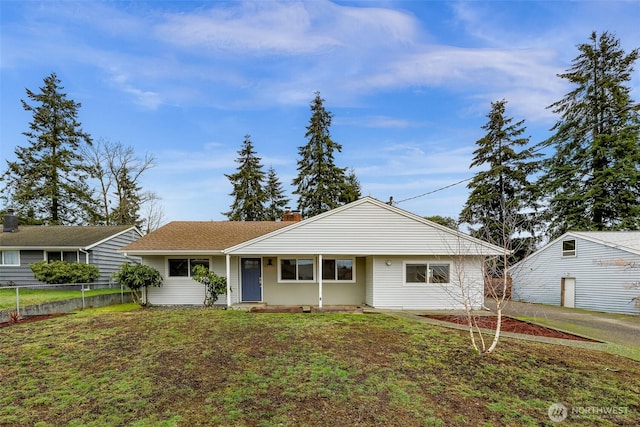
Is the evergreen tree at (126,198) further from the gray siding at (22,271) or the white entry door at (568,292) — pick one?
the white entry door at (568,292)

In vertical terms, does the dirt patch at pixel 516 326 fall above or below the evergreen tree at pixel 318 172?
below

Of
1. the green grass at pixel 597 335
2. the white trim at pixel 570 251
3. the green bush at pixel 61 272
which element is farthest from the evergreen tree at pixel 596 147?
the green bush at pixel 61 272

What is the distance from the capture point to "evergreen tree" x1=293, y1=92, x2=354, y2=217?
88.8 feet

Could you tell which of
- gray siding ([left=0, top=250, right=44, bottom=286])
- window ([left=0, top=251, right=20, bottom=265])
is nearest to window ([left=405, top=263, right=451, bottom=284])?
gray siding ([left=0, top=250, right=44, bottom=286])

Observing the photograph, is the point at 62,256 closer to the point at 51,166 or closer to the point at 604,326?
the point at 51,166

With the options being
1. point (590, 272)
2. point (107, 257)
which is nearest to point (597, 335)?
point (590, 272)

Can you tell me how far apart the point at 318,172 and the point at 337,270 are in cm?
1555

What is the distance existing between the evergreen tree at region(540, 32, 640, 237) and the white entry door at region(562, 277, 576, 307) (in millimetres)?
7191

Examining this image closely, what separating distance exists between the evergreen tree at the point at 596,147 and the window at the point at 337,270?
18.8 m

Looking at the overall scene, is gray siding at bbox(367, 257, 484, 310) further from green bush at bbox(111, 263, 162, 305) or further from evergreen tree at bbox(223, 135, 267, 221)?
evergreen tree at bbox(223, 135, 267, 221)

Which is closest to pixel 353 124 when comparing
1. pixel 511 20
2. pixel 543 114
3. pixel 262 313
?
pixel 511 20

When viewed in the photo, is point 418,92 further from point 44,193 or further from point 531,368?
point 44,193

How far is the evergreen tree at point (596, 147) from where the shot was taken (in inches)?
781

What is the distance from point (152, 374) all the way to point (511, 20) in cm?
1569
